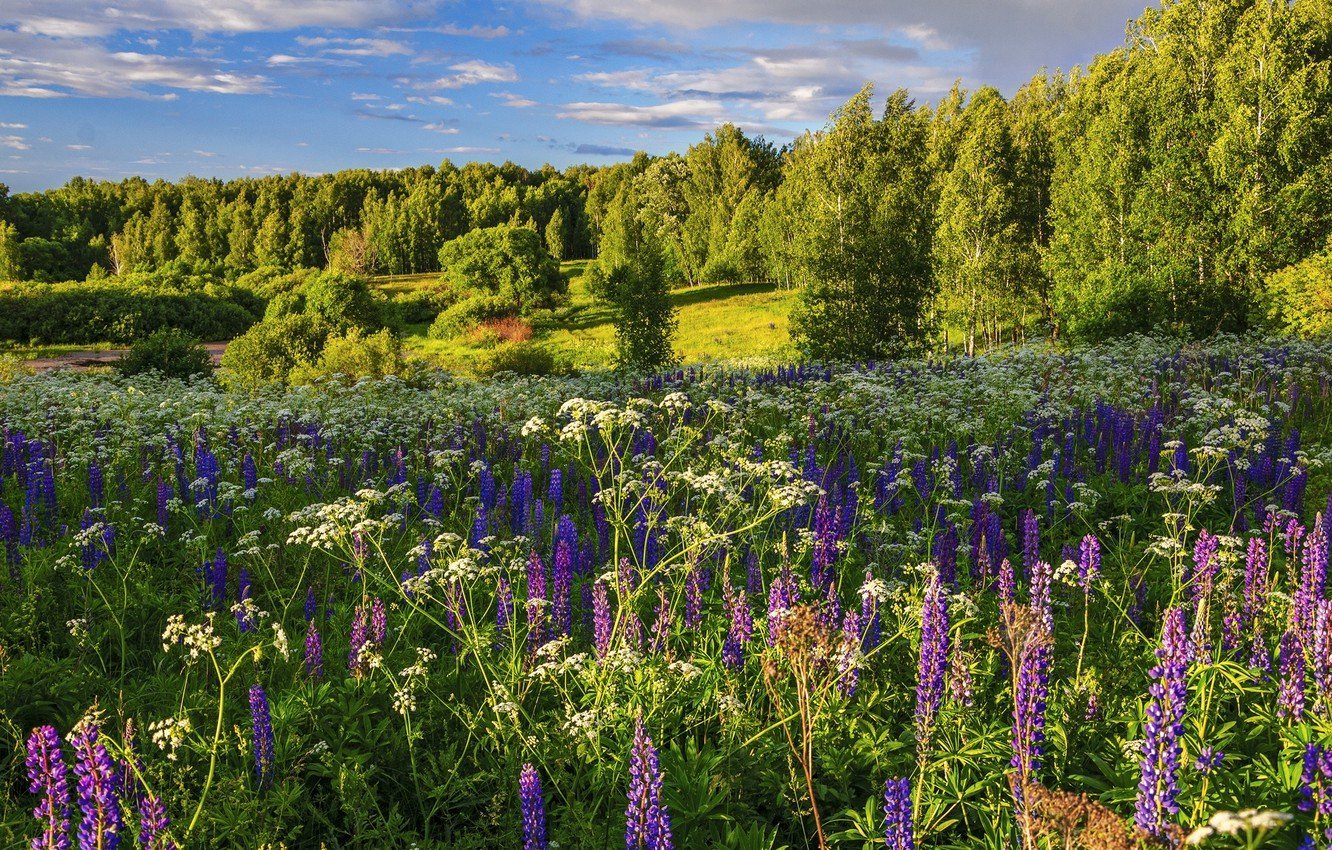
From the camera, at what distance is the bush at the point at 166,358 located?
80.5ft

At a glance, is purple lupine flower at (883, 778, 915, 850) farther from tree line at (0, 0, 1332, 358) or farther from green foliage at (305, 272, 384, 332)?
green foliage at (305, 272, 384, 332)

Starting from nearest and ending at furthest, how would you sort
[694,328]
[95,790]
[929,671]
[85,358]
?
[95,790] < [929,671] < [85,358] < [694,328]

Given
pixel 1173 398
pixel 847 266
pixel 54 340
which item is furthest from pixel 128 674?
pixel 54 340

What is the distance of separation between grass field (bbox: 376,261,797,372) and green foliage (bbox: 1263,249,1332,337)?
1997 centimetres

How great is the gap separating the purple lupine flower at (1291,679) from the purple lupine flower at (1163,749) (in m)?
1.44

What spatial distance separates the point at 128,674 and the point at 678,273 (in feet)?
259

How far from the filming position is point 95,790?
7.98 ft

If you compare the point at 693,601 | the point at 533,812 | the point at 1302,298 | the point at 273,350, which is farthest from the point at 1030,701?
the point at 273,350

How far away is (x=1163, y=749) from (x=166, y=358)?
2872 cm

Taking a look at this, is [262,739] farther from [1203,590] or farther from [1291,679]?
[1203,590]

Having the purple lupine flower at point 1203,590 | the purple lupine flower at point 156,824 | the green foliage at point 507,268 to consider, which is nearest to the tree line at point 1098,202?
the purple lupine flower at point 1203,590

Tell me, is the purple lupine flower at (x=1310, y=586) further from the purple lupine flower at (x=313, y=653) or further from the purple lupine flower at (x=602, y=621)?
the purple lupine flower at (x=313, y=653)

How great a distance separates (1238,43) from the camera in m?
26.3

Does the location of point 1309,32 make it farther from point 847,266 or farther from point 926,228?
point 847,266
